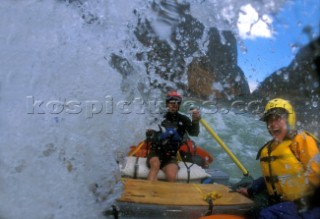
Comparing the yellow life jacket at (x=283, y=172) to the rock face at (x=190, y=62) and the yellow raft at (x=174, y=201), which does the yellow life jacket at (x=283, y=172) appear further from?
the rock face at (x=190, y=62)

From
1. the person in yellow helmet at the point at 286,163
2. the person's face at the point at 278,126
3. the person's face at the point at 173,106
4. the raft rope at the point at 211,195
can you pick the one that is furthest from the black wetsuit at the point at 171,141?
the person's face at the point at 278,126

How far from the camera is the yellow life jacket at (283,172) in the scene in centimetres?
281

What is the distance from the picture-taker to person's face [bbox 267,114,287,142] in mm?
3018

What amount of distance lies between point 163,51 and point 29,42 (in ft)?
80.7

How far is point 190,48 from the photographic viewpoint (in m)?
33.5

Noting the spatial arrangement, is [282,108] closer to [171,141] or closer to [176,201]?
[176,201]

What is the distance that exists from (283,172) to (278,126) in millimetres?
431

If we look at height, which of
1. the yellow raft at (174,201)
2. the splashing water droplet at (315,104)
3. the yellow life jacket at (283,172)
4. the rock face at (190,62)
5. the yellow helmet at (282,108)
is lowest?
the yellow raft at (174,201)

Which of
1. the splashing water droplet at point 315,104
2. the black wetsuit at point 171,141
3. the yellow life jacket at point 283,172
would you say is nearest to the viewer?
the yellow life jacket at point 283,172

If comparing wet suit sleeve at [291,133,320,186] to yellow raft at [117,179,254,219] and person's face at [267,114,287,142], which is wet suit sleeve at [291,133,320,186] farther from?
yellow raft at [117,179,254,219]

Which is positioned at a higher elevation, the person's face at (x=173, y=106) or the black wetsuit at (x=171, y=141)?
the person's face at (x=173, y=106)

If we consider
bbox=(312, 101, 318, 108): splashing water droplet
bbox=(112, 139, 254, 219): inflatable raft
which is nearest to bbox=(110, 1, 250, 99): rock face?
bbox=(312, 101, 318, 108): splashing water droplet

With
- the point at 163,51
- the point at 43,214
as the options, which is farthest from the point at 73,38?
the point at 163,51

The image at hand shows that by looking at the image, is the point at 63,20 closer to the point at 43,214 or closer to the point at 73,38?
the point at 73,38
